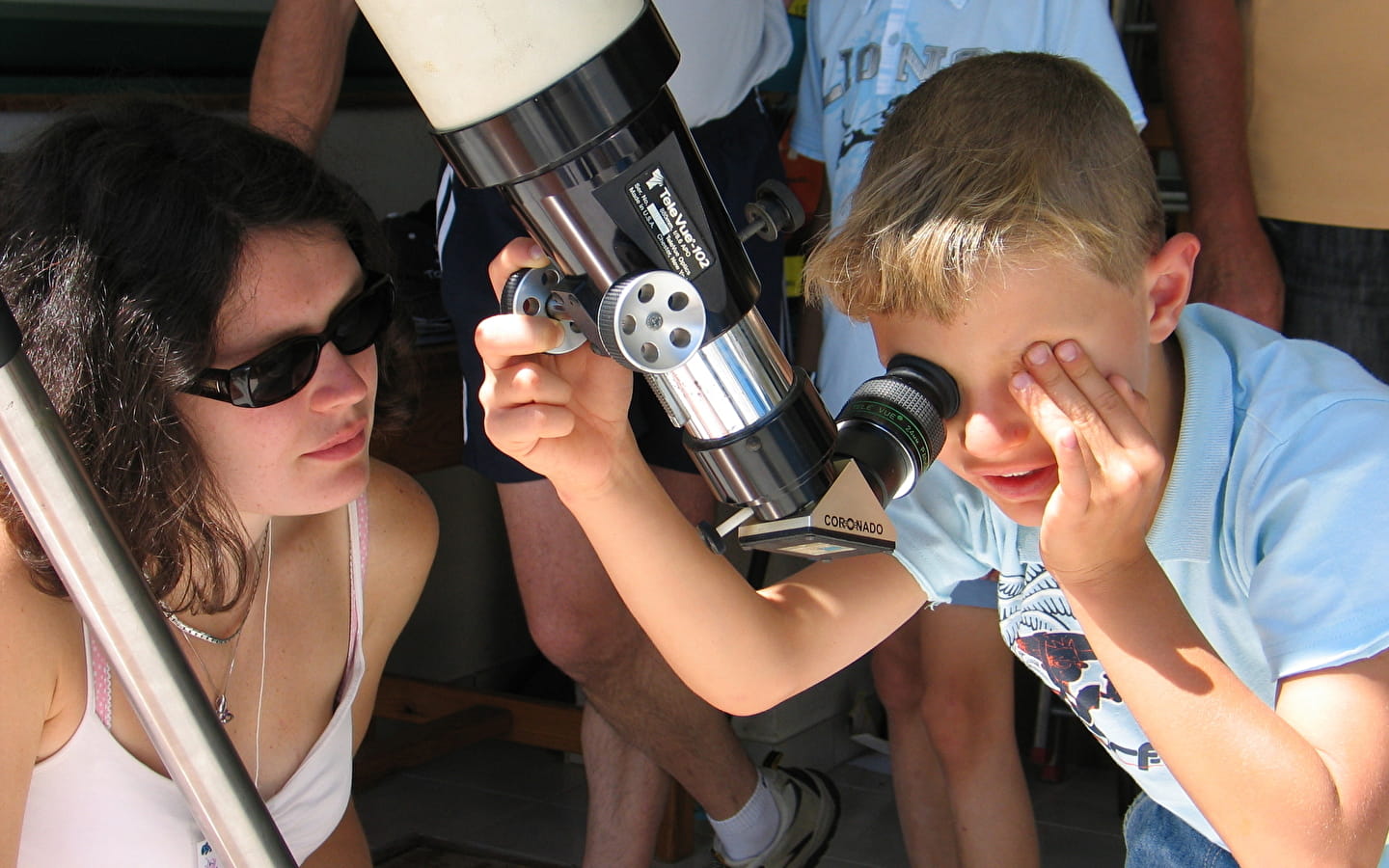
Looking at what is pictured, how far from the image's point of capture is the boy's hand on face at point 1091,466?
1049 mm

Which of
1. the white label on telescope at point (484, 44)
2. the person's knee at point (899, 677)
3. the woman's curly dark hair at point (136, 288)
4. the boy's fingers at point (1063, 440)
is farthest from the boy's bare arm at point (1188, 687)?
the person's knee at point (899, 677)

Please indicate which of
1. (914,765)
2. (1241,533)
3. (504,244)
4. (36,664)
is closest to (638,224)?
(1241,533)

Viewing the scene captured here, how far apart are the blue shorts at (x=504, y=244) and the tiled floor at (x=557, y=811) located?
973mm

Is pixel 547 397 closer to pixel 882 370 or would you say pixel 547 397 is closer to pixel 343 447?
pixel 343 447

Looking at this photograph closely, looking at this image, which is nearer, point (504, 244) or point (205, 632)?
point (205, 632)

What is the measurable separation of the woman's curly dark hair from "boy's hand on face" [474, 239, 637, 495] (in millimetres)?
454

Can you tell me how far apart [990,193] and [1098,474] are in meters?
0.29

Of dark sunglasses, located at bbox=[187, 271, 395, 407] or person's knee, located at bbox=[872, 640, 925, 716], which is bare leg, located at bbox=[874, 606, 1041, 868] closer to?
person's knee, located at bbox=[872, 640, 925, 716]

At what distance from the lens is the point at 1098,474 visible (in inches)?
42.0

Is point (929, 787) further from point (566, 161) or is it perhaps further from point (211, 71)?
point (211, 71)

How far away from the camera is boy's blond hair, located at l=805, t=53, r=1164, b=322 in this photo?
3.91 ft

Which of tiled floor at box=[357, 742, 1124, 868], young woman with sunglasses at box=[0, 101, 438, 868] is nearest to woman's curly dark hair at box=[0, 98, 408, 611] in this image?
young woman with sunglasses at box=[0, 101, 438, 868]

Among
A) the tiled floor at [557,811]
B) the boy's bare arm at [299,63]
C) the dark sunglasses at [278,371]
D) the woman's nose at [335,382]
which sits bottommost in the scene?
the tiled floor at [557,811]

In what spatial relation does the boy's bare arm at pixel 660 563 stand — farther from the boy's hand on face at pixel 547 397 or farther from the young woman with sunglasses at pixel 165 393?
the young woman with sunglasses at pixel 165 393
